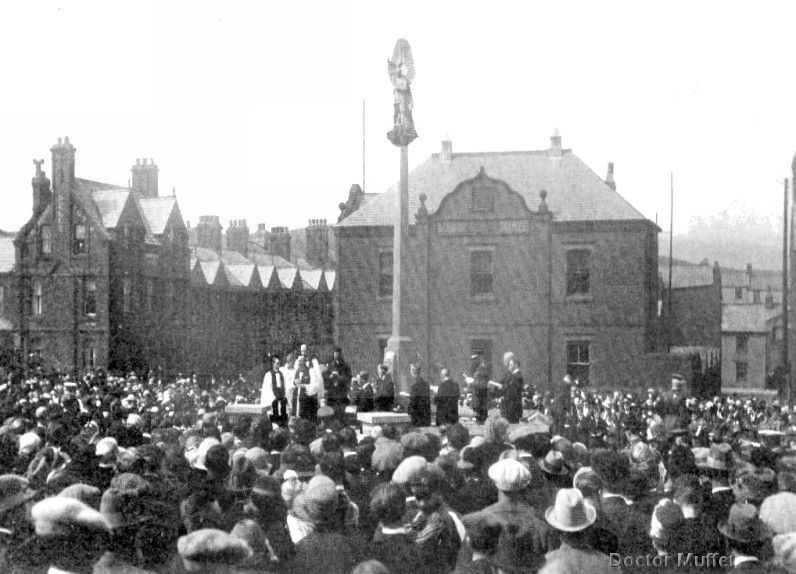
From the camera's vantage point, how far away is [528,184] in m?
35.1

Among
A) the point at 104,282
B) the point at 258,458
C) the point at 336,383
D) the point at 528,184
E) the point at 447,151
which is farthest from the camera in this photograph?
the point at 104,282

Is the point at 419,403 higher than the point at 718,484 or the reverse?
the reverse

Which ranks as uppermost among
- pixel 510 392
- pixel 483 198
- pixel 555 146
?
pixel 555 146

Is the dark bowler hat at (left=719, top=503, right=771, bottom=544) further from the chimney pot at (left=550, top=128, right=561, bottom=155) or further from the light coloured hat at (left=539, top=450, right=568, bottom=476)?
the chimney pot at (left=550, top=128, right=561, bottom=155)

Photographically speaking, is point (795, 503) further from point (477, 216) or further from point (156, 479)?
point (477, 216)

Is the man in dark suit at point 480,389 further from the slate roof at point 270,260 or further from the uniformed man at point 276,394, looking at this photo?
the slate roof at point 270,260

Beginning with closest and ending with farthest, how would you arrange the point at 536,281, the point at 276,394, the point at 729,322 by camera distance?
the point at 276,394 → the point at 536,281 → the point at 729,322

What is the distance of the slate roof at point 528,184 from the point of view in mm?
33344

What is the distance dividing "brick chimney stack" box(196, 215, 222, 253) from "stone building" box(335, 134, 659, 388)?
22050 mm

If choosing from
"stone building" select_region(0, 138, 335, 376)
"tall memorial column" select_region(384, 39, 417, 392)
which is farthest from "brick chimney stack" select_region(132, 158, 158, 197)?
"tall memorial column" select_region(384, 39, 417, 392)

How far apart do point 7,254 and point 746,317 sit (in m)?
37.6

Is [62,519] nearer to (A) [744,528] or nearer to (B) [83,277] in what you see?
(A) [744,528]

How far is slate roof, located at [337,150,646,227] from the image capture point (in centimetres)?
3334

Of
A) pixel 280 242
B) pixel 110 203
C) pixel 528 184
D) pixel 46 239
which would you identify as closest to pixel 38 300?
pixel 46 239
